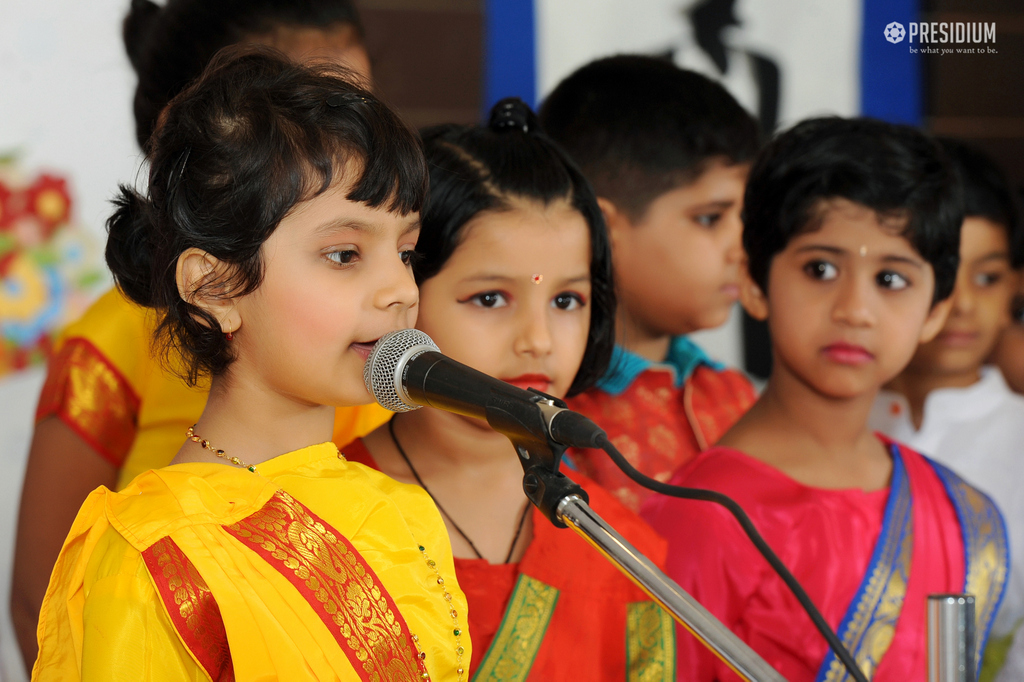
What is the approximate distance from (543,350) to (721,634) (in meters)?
0.55

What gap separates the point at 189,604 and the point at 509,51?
6.73 ft

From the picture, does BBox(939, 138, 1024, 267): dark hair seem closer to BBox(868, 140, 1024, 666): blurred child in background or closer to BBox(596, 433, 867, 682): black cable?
BBox(868, 140, 1024, 666): blurred child in background

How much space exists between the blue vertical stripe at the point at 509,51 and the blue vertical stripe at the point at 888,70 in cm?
100

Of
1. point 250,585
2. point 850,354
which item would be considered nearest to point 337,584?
point 250,585

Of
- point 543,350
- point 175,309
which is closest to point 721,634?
point 543,350

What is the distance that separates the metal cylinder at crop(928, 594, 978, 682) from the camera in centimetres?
85

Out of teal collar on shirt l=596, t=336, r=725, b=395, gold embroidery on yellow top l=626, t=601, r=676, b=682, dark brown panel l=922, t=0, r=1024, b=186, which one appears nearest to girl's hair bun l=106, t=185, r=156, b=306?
gold embroidery on yellow top l=626, t=601, r=676, b=682

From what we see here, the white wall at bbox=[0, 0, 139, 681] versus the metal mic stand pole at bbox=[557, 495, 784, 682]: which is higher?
the white wall at bbox=[0, 0, 139, 681]

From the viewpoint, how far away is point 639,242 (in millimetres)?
1982

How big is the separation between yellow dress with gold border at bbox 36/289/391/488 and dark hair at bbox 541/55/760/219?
3.15 ft

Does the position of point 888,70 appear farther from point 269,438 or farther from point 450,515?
point 269,438

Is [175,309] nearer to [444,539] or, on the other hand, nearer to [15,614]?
[444,539]

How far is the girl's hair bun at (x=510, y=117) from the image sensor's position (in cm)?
144

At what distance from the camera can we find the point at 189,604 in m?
0.90
